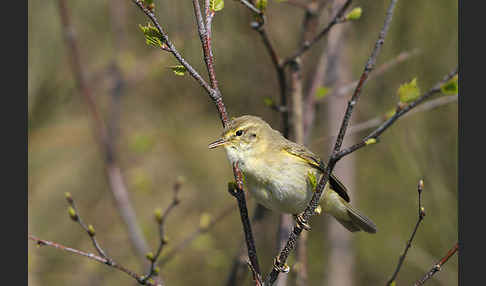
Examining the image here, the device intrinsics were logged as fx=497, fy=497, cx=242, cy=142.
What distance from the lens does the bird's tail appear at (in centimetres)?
294

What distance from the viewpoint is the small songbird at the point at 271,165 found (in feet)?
8.55

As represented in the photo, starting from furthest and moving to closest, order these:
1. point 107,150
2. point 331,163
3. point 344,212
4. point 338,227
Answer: point 338,227
point 107,150
point 344,212
point 331,163

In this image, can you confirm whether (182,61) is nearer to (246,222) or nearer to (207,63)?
(207,63)

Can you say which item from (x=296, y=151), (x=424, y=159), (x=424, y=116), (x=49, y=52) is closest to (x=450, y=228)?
(x=424, y=159)

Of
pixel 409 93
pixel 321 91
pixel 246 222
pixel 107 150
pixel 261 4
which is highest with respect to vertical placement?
pixel 321 91

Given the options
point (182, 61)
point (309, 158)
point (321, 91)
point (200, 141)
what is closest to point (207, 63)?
point (182, 61)

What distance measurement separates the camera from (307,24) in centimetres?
326

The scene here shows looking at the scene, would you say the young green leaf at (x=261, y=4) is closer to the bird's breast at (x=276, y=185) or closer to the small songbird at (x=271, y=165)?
the small songbird at (x=271, y=165)

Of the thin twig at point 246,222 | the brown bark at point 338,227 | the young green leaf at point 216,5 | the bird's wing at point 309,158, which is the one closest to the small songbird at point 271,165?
the bird's wing at point 309,158

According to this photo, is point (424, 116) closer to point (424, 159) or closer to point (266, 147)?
point (424, 159)

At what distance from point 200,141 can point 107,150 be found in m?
1.97

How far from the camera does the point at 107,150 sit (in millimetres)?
3908

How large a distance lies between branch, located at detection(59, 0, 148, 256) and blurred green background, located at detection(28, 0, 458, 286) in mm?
503

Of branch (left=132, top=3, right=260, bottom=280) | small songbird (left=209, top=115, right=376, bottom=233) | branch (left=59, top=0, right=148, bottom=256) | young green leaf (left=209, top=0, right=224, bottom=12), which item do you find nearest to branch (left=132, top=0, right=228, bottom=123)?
branch (left=132, top=3, right=260, bottom=280)
